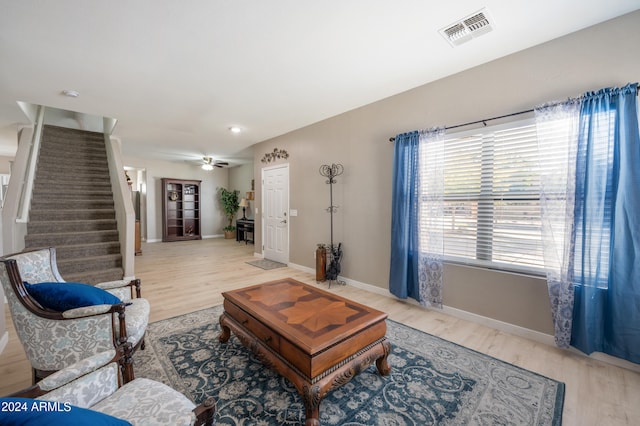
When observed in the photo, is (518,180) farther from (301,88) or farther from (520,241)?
(301,88)

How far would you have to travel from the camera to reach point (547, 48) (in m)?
2.46

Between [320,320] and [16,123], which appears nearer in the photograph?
[320,320]

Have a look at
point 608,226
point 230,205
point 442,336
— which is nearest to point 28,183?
point 230,205

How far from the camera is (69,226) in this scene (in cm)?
446

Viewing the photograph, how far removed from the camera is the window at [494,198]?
2570 millimetres

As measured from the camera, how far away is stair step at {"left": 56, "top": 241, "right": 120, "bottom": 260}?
4098mm

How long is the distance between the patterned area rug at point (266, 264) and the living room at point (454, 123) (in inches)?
10.6

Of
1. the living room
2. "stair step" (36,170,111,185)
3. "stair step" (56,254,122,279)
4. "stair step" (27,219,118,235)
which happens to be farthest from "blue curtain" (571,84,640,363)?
"stair step" (36,170,111,185)

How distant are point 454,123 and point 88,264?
18.2 ft

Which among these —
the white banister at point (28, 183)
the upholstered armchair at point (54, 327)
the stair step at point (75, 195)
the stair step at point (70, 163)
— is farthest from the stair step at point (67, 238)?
the upholstered armchair at point (54, 327)

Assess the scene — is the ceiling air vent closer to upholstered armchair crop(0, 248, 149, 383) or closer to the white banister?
upholstered armchair crop(0, 248, 149, 383)

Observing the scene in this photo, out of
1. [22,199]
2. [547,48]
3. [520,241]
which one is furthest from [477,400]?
[22,199]

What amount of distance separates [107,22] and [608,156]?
164 inches

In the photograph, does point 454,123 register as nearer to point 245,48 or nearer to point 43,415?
point 245,48
